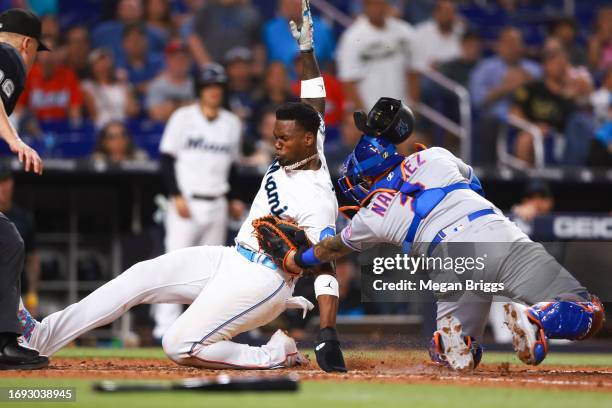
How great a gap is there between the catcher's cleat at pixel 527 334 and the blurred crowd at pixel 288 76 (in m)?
5.39

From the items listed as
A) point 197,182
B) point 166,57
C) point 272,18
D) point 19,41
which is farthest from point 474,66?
point 19,41

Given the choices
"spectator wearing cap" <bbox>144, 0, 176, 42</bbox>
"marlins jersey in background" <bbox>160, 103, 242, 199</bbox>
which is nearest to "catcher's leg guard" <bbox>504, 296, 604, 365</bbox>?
"marlins jersey in background" <bbox>160, 103, 242, 199</bbox>

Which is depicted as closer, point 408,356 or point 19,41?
point 19,41

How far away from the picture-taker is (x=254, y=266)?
5.95 meters

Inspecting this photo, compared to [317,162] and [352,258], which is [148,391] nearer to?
[317,162]

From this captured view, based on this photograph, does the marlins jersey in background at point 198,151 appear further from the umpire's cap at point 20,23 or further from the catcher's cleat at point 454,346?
the catcher's cleat at point 454,346

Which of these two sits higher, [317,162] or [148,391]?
[317,162]

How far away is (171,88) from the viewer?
11766 mm

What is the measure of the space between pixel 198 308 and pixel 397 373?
1.08m

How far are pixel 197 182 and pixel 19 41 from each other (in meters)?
3.89

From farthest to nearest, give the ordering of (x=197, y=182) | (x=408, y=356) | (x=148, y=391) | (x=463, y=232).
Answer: (x=197, y=182)
(x=408, y=356)
(x=463, y=232)
(x=148, y=391)

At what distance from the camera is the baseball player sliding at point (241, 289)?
5824 mm

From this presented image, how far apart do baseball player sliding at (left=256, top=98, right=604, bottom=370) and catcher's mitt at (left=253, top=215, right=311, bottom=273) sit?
0.01 meters

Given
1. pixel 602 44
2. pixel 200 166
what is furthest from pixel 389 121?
pixel 602 44
